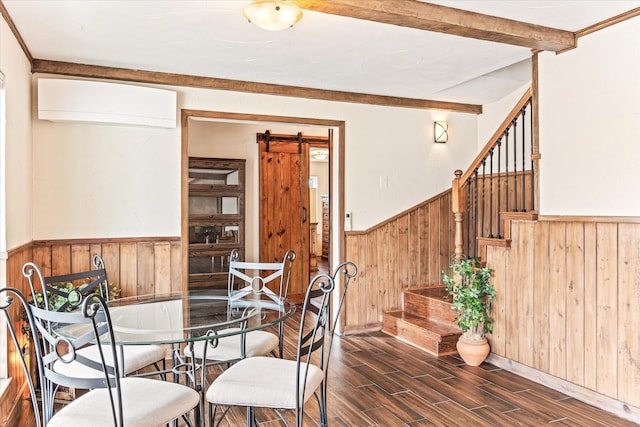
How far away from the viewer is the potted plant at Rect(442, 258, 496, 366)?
3680mm

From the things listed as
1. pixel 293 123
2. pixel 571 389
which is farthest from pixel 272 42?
pixel 571 389

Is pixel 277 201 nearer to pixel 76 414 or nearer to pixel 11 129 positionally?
pixel 11 129

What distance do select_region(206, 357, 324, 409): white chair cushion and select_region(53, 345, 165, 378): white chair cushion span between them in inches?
26.0

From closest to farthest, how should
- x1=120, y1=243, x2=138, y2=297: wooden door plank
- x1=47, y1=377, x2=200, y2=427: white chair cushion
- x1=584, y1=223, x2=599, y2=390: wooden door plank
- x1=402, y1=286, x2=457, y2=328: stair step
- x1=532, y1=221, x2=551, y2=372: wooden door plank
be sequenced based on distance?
x1=47, y1=377, x2=200, y2=427: white chair cushion < x1=584, y1=223, x2=599, y2=390: wooden door plank < x1=532, y1=221, x2=551, y2=372: wooden door plank < x1=120, y1=243, x2=138, y2=297: wooden door plank < x1=402, y1=286, x2=457, y2=328: stair step

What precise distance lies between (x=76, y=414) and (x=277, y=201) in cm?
448

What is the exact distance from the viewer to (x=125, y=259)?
12.6ft

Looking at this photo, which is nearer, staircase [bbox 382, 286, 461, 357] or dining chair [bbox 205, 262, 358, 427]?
dining chair [bbox 205, 262, 358, 427]

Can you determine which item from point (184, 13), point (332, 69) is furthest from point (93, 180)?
point (332, 69)

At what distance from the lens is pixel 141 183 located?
3.88 meters

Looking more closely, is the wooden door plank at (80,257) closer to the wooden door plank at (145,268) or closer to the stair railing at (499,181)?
the wooden door plank at (145,268)

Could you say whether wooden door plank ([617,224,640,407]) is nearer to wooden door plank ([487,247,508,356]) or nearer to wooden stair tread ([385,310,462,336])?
wooden door plank ([487,247,508,356])

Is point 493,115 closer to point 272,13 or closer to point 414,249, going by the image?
point 414,249

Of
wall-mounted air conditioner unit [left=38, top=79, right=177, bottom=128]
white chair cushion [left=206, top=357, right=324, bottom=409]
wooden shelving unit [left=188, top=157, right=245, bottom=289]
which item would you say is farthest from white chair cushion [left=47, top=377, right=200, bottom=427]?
wooden shelving unit [left=188, top=157, right=245, bottom=289]

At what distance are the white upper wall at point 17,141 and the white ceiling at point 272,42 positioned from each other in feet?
0.60
